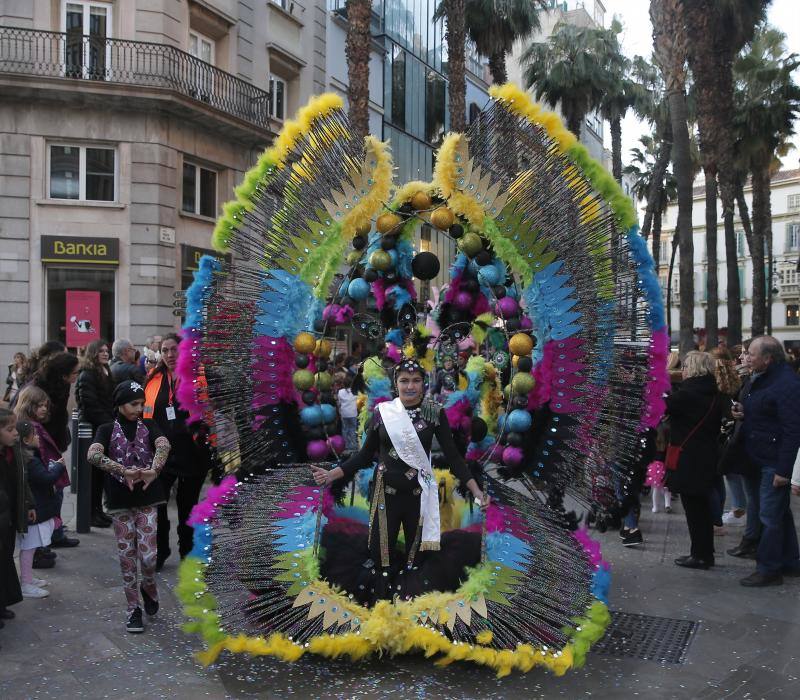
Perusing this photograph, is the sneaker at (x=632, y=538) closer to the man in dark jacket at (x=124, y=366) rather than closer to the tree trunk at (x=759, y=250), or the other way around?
the man in dark jacket at (x=124, y=366)

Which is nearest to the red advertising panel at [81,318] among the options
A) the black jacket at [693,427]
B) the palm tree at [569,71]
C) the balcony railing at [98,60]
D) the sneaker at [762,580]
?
the balcony railing at [98,60]

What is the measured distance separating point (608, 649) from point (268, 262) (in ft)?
10.5

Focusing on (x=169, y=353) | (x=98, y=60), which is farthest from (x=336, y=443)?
(x=98, y=60)

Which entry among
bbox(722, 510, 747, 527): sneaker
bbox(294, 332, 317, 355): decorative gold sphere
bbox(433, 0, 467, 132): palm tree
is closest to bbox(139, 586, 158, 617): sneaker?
bbox(294, 332, 317, 355): decorative gold sphere

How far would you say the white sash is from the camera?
188 inches

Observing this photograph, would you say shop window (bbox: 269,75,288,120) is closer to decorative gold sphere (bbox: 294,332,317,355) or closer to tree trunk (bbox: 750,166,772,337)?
tree trunk (bbox: 750,166,772,337)

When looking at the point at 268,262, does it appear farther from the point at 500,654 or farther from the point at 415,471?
the point at 500,654

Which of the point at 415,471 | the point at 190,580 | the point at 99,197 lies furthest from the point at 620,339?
the point at 99,197

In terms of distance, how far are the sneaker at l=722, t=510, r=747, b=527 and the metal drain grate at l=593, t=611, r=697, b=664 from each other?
145 inches

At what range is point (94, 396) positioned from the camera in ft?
24.8

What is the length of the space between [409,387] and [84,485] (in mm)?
4175

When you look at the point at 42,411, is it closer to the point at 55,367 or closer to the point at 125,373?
the point at 55,367

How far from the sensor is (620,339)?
5.27 metres

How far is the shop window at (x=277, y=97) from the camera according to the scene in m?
22.5
